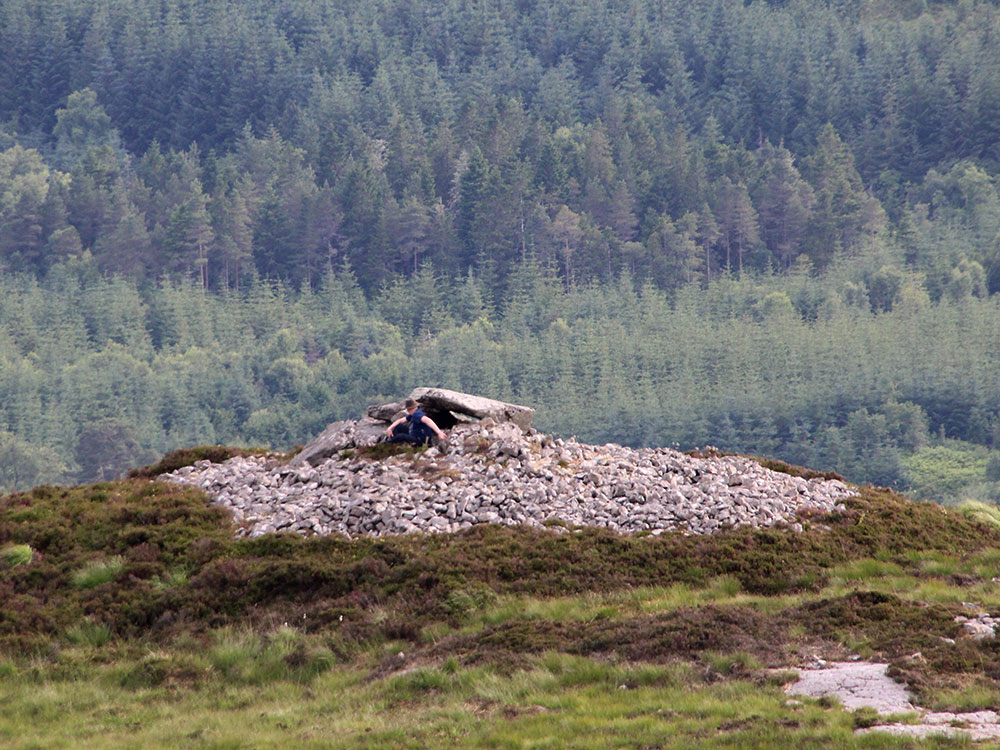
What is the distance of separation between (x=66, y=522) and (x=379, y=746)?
14.0 m

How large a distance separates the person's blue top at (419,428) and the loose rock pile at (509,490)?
0.70 m

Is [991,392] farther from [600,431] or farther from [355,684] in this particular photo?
[355,684]

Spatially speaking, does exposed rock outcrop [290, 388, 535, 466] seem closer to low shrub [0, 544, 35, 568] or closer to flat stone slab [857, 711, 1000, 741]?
low shrub [0, 544, 35, 568]

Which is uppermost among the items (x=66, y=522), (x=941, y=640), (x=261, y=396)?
(x=941, y=640)

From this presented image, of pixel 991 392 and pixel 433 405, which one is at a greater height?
pixel 433 405

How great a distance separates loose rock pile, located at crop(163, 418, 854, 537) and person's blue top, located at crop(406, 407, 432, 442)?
70 cm

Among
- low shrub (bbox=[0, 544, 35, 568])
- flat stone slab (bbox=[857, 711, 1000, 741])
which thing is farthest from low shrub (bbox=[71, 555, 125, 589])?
flat stone slab (bbox=[857, 711, 1000, 741])

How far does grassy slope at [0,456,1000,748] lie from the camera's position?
18609 millimetres

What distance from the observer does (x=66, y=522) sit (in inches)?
1144

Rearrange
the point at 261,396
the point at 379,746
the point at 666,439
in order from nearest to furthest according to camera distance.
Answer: the point at 379,746, the point at 666,439, the point at 261,396

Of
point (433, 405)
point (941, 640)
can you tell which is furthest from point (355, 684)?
point (433, 405)

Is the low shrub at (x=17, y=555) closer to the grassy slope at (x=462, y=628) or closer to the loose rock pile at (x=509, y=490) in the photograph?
the grassy slope at (x=462, y=628)

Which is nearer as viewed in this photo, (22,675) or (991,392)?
(22,675)

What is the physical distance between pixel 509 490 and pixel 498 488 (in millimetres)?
301
